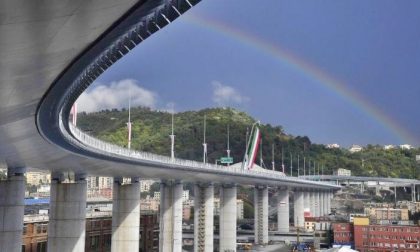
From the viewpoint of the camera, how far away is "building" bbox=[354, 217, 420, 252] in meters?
93.6

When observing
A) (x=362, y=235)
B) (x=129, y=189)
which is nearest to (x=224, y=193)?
(x=362, y=235)

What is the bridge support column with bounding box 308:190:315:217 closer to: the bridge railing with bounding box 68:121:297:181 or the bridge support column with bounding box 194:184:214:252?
the bridge support column with bounding box 194:184:214:252

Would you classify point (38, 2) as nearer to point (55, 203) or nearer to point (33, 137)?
point (33, 137)

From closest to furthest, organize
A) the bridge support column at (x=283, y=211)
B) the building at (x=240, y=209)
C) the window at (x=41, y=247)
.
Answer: the window at (x=41, y=247), the bridge support column at (x=283, y=211), the building at (x=240, y=209)

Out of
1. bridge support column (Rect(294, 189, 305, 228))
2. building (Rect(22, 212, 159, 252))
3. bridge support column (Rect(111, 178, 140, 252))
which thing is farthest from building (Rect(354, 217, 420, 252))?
bridge support column (Rect(294, 189, 305, 228))

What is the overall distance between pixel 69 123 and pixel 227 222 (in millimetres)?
71613

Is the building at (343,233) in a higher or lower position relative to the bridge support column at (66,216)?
lower

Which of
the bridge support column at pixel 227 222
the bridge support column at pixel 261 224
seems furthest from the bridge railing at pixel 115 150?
the bridge support column at pixel 261 224

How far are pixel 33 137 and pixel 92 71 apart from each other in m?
12.8

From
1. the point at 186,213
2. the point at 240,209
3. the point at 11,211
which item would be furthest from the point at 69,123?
the point at 240,209

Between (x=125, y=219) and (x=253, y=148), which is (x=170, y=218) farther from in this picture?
(x=253, y=148)

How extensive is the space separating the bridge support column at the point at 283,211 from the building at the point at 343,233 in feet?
125

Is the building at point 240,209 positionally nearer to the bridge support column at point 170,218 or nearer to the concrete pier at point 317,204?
the concrete pier at point 317,204

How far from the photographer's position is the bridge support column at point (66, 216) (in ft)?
174
